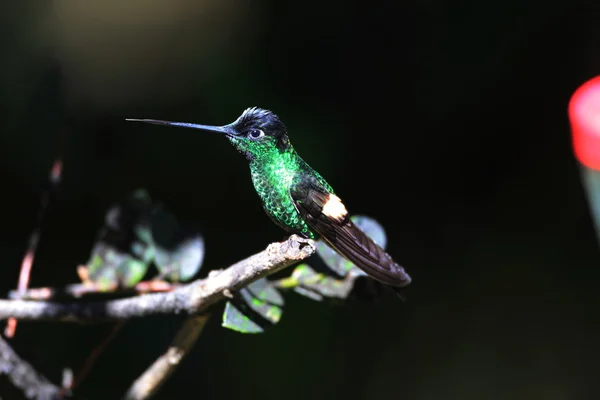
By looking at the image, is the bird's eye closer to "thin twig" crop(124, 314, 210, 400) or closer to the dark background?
"thin twig" crop(124, 314, 210, 400)

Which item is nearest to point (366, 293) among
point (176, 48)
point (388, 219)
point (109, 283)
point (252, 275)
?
point (252, 275)

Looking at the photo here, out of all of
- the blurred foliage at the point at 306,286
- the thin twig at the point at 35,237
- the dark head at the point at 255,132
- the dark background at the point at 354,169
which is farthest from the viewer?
the dark background at the point at 354,169

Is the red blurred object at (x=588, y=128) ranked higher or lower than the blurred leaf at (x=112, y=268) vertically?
higher

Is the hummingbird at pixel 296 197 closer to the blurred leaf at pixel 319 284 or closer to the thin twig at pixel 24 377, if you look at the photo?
the blurred leaf at pixel 319 284

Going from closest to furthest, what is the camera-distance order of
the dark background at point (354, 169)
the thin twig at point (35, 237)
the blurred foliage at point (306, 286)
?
the blurred foliage at point (306, 286) → the thin twig at point (35, 237) → the dark background at point (354, 169)

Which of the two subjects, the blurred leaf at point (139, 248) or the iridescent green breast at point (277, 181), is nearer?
the iridescent green breast at point (277, 181)

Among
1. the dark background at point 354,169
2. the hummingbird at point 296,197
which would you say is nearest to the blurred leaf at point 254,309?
the hummingbird at point 296,197

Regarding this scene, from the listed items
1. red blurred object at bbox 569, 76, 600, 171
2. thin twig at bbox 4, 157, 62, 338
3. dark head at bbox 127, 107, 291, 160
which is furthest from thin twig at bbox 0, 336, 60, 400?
red blurred object at bbox 569, 76, 600, 171

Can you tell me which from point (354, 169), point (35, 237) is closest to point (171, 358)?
point (35, 237)
